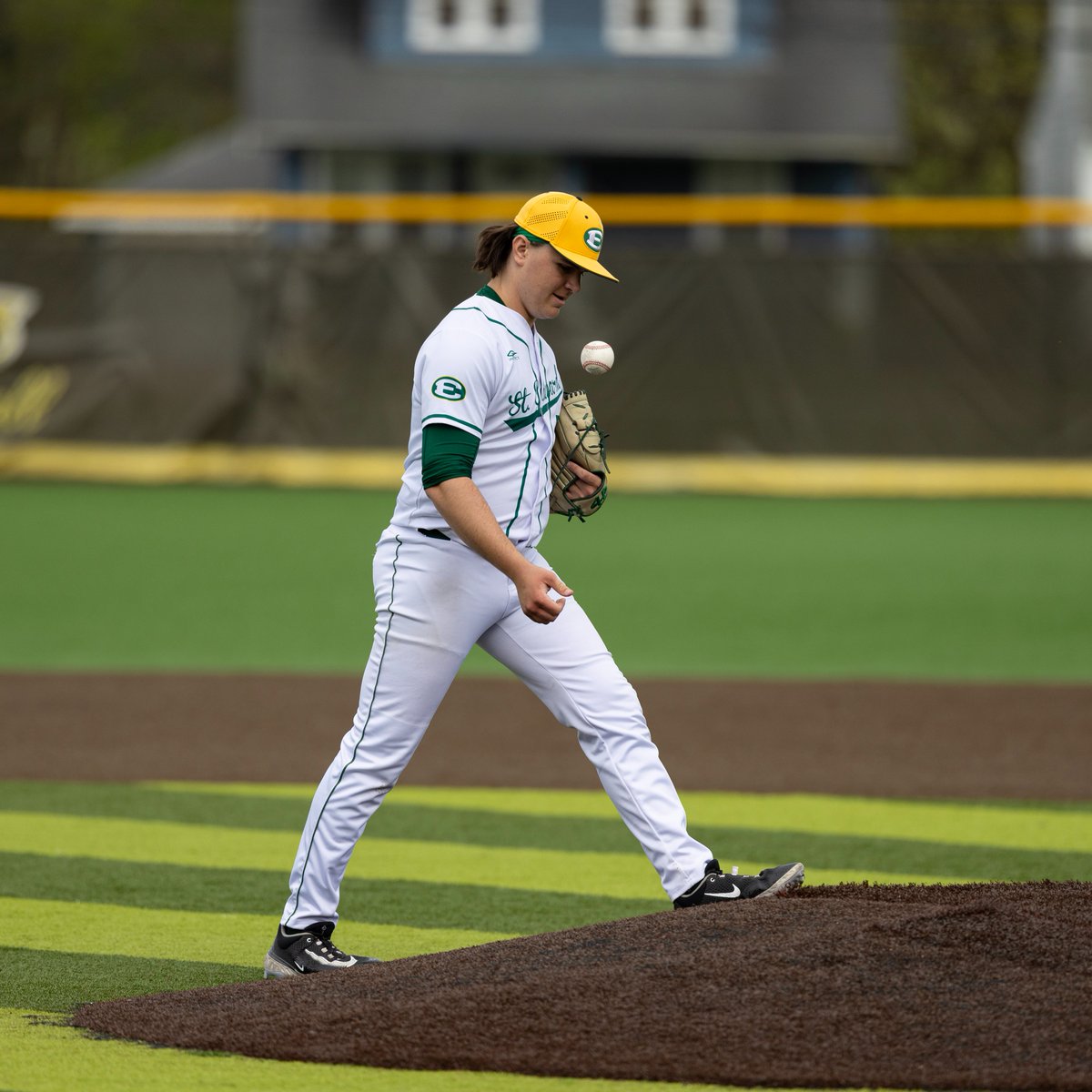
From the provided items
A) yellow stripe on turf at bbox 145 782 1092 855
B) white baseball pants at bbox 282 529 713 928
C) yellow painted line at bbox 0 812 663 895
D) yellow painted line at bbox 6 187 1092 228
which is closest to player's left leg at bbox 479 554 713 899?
white baseball pants at bbox 282 529 713 928

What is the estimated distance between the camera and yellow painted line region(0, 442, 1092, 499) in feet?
72.1

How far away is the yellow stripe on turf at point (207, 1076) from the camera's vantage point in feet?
13.8

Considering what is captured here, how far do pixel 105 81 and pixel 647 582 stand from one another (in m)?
52.5

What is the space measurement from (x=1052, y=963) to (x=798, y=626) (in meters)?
8.64

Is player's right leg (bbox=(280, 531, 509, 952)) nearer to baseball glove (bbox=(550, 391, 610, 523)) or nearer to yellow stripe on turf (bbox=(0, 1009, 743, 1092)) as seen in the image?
baseball glove (bbox=(550, 391, 610, 523))

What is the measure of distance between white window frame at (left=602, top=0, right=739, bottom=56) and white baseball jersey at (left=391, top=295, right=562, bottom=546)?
32671 millimetres

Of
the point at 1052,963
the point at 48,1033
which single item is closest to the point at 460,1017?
the point at 48,1033

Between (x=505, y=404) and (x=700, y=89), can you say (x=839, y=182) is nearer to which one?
(x=700, y=89)

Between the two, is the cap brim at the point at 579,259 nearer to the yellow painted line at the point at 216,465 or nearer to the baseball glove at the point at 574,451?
the baseball glove at the point at 574,451

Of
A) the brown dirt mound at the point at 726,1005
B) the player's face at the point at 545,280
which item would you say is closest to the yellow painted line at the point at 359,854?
the brown dirt mound at the point at 726,1005

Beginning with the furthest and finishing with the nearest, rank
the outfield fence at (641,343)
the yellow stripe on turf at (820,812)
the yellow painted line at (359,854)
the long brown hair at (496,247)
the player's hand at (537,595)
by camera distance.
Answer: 1. the outfield fence at (641,343)
2. the yellow stripe on turf at (820,812)
3. the yellow painted line at (359,854)
4. the long brown hair at (496,247)
5. the player's hand at (537,595)

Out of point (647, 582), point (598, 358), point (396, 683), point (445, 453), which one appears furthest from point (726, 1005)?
point (647, 582)

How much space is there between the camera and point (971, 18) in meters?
57.8

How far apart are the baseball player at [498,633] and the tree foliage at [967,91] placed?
52.0m
